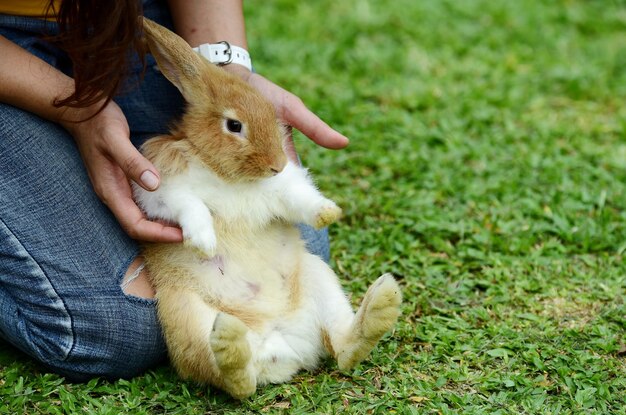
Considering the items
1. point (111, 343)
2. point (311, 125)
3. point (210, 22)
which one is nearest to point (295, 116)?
point (311, 125)

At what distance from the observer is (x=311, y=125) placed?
312 cm

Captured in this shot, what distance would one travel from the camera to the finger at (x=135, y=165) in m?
2.76

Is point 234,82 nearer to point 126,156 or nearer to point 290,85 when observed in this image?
point 126,156

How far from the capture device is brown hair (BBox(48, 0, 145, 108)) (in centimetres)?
267

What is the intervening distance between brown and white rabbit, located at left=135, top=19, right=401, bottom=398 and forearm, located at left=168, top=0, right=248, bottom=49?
19.6 inches

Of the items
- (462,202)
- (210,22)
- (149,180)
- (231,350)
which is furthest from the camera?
(462,202)

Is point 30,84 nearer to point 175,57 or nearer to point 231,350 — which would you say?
point 175,57

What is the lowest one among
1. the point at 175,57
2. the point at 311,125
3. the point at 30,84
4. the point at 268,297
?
the point at 268,297

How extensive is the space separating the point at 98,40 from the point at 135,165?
16.2 inches

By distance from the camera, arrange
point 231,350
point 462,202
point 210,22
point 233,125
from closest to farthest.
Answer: point 231,350, point 233,125, point 210,22, point 462,202

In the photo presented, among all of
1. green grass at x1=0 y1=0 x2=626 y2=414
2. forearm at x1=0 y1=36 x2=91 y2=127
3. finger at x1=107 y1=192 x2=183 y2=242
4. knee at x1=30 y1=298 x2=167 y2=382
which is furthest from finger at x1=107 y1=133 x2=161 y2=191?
green grass at x1=0 y1=0 x2=626 y2=414

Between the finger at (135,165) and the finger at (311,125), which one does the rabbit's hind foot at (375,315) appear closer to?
the finger at (311,125)

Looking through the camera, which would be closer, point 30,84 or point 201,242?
point 201,242

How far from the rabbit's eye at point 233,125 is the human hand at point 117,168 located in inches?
11.7
